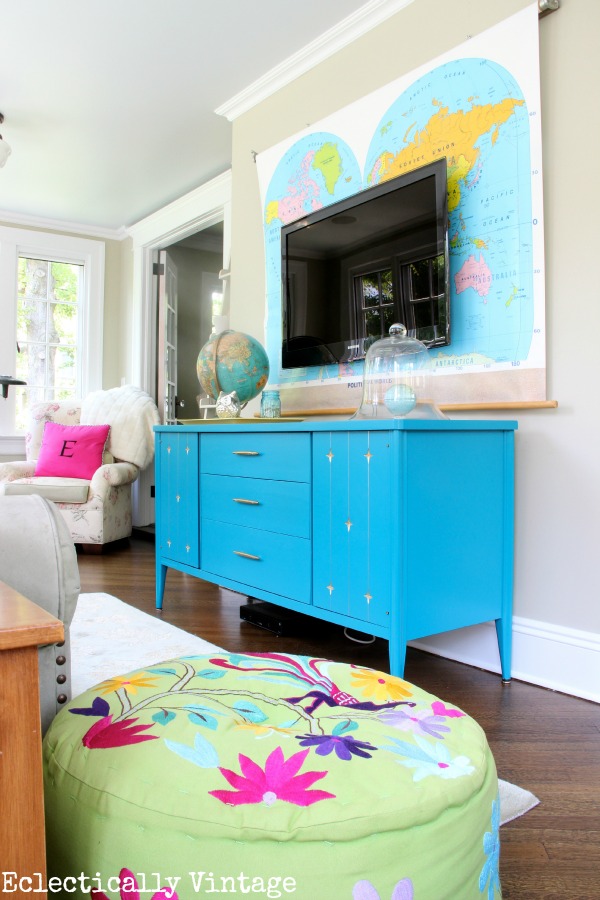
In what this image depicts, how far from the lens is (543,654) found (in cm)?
205

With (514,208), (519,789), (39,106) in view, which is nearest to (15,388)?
(39,106)

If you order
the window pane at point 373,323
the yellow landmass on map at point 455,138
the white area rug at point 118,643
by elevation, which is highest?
the yellow landmass on map at point 455,138

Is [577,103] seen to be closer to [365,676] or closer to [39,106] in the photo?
[365,676]

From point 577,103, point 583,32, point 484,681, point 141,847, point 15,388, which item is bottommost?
point 484,681

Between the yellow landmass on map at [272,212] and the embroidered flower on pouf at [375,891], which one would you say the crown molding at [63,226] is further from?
the embroidered flower on pouf at [375,891]

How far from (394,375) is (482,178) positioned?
2.25 ft

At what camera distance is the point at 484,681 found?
208cm

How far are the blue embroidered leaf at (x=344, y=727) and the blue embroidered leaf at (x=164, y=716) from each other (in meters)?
0.21

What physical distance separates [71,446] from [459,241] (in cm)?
319

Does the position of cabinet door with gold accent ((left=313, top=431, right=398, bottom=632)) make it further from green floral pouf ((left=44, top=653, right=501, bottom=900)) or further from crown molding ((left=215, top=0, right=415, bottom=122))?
crown molding ((left=215, top=0, right=415, bottom=122))

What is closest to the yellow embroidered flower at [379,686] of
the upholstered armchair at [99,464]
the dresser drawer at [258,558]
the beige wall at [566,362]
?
the dresser drawer at [258,558]

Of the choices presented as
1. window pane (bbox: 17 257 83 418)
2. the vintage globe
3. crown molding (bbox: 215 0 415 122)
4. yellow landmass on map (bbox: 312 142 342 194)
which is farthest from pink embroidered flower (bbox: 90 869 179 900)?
window pane (bbox: 17 257 83 418)

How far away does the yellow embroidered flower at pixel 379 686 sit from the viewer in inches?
39.0

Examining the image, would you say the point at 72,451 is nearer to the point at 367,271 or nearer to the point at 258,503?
the point at 258,503
